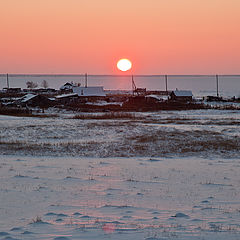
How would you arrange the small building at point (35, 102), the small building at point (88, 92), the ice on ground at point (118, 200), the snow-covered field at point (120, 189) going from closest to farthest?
the ice on ground at point (118, 200)
the snow-covered field at point (120, 189)
the small building at point (35, 102)
the small building at point (88, 92)

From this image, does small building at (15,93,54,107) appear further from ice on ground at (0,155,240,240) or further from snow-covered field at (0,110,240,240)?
ice on ground at (0,155,240,240)

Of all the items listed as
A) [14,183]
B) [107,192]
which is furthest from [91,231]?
[14,183]

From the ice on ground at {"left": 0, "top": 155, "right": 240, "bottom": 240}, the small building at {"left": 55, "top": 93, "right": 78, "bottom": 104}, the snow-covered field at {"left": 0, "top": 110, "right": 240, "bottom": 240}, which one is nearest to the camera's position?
the ice on ground at {"left": 0, "top": 155, "right": 240, "bottom": 240}

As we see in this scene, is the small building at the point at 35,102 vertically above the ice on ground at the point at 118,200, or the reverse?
the small building at the point at 35,102

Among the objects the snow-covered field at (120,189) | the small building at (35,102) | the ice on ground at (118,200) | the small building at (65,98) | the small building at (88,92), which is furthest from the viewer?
the small building at (88,92)

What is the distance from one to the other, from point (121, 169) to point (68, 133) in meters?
12.9

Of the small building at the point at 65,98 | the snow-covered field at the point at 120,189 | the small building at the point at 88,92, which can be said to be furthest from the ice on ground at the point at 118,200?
the small building at the point at 88,92

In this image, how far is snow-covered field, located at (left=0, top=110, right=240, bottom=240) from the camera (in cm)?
806

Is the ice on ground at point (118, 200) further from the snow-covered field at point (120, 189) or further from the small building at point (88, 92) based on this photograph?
the small building at point (88, 92)

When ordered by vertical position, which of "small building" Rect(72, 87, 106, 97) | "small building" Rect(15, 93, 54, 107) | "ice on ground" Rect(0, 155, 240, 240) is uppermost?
"small building" Rect(72, 87, 106, 97)

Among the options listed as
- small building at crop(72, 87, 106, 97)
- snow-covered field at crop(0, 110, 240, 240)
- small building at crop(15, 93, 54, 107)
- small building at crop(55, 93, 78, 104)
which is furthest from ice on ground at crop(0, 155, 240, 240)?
small building at crop(72, 87, 106, 97)

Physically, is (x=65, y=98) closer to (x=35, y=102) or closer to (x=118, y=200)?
(x=35, y=102)

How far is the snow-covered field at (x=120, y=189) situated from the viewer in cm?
806

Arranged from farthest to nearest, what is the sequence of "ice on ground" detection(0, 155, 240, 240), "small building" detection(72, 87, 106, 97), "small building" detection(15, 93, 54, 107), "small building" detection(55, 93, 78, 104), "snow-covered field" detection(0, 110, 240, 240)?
"small building" detection(72, 87, 106, 97) → "small building" detection(55, 93, 78, 104) → "small building" detection(15, 93, 54, 107) → "snow-covered field" detection(0, 110, 240, 240) → "ice on ground" detection(0, 155, 240, 240)
